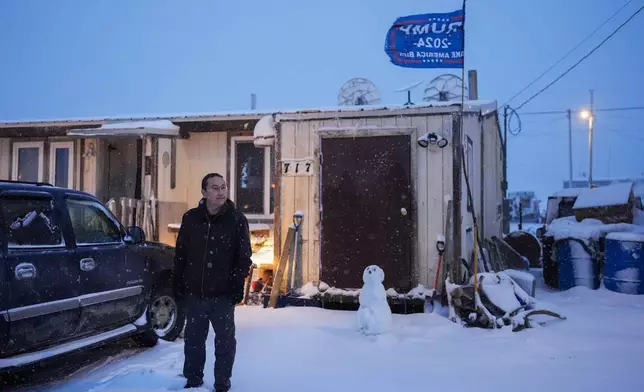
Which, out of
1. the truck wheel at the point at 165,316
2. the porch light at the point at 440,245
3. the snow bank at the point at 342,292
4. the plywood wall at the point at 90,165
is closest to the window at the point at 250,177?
the plywood wall at the point at 90,165

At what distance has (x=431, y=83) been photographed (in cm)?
1125

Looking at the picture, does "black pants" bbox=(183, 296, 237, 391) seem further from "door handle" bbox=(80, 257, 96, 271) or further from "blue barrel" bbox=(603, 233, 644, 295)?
"blue barrel" bbox=(603, 233, 644, 295)

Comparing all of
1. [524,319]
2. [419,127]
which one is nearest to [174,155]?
[419,127]

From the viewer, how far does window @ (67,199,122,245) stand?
4.59 meters

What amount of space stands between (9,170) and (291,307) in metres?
8.73

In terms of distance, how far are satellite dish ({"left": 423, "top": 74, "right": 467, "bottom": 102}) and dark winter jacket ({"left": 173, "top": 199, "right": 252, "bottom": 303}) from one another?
8.10 meters

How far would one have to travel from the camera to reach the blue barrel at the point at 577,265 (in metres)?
8.56

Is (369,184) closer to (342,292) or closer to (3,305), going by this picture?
(342,292)

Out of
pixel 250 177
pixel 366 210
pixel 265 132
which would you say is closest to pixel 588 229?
pixel 366 210

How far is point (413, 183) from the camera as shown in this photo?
7.38 m

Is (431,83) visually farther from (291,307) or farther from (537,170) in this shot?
(537,170)

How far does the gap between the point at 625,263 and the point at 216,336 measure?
7.10 meters

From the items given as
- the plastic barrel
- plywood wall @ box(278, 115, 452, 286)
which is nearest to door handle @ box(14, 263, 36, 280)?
plywood wall @ box(278, 115, 452, 286)

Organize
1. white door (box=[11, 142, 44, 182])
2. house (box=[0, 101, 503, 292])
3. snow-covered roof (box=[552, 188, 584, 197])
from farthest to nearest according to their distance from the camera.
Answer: snow-covered roof (box=[552, 188, 584, 197]), white door (box=[11, 142, 44, 182]), house (box=[0, 101, 503, 292])
